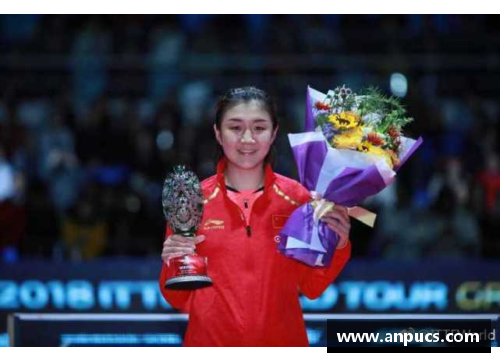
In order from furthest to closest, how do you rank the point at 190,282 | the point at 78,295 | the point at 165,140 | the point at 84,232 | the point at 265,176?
the point at 165,140 < the point at 84,232 < the point at 78,295 < the point at 265,176 < the point at 190,282

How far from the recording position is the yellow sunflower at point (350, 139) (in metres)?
3.45

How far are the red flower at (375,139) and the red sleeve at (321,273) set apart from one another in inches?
16.0

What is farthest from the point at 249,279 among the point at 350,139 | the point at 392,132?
the point at 392,132

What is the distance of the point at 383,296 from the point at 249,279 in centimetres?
329

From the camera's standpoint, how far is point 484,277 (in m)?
6.68

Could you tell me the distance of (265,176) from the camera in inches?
144

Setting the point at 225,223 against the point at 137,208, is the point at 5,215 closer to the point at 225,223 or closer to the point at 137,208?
the point at 137,208

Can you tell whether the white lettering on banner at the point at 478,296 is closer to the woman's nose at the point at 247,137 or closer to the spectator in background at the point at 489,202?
the spectator in background at the point at 489,202

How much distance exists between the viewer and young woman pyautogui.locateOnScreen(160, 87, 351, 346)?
3.46 metres

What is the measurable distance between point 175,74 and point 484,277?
168 inches

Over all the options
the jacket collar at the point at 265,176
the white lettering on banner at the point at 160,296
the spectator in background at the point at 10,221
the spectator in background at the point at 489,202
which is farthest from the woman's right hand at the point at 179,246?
the spectator in background at the point at 489,202

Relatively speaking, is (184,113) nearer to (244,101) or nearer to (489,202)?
(489,202)


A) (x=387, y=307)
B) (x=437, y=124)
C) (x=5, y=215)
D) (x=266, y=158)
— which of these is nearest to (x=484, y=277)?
(x=387, y=307)

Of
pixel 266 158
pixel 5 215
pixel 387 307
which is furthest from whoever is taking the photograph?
pixel 5 215
